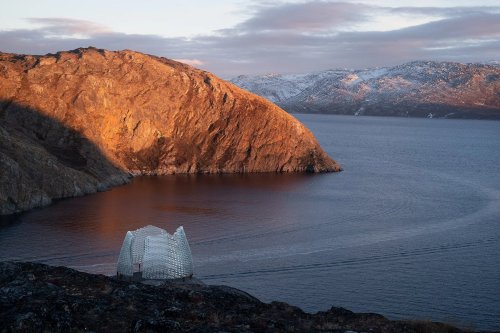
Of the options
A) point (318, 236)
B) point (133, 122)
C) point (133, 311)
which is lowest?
point (318, 236)

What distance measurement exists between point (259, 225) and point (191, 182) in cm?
4002

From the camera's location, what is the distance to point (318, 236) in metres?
69.6

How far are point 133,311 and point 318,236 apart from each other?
1639 inches

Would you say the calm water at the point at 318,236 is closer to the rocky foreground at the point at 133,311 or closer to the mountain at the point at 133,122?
the mountain at the point at 133,122

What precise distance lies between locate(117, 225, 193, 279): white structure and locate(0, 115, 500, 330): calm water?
3.81 meters

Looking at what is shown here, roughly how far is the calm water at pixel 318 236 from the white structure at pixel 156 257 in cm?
381

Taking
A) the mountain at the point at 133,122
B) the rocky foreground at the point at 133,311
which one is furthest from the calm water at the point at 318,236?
the rocky foreground at the point at 133,311

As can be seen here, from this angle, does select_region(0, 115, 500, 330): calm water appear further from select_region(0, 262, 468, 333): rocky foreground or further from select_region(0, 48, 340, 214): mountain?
select_region(0, 262, 468, 333): rocky foreground

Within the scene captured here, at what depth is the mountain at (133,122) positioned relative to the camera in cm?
10856

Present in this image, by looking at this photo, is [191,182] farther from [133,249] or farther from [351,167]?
[133,249]

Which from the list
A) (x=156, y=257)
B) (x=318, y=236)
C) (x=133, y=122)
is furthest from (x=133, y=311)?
(x=133, y=122)

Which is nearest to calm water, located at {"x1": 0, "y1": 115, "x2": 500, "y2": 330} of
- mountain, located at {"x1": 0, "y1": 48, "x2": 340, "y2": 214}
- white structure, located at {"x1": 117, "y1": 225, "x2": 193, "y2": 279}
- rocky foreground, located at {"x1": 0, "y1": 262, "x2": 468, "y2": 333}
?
white structure, located at {"x1": 117, "y1": 225, "x2": 193, "y2": 279}

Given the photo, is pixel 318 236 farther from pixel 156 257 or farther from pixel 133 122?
pixel 133 122

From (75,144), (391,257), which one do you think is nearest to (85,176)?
(75,144)
